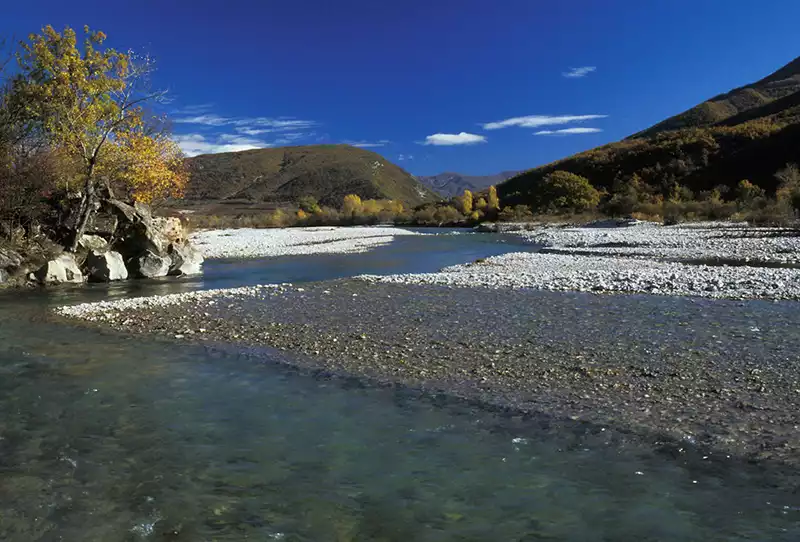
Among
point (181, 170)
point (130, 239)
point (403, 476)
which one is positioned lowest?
point (403, 476)

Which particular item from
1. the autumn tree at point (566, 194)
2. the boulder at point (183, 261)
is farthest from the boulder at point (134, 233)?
the autumn tree at point (566, 194)

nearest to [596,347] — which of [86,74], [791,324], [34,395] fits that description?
[791,324]

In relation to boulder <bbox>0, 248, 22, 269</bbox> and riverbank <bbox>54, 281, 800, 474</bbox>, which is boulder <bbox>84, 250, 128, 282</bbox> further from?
riverbank <bbox>54, 281, 800, 474</bbox>

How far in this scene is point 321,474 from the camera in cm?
591

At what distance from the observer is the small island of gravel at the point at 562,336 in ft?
25.0

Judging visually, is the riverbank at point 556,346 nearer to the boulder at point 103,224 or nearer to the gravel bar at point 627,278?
the gravel bar at point 627,278

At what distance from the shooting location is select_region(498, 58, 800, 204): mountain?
316 ft

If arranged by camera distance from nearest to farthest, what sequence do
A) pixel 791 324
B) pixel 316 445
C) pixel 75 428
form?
pixel 316 445, pixel 75 428, pixel 791 324

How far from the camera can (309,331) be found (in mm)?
13016

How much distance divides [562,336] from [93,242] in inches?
866

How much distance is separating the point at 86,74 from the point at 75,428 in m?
22.8

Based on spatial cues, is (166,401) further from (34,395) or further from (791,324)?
(791,324)

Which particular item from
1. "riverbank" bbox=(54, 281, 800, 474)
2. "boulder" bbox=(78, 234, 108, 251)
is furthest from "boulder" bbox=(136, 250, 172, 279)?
"riverbank" bbox=(54, 281, 800, 474)

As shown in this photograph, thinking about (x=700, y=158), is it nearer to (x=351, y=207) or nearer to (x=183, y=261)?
(x=351, y=207)
